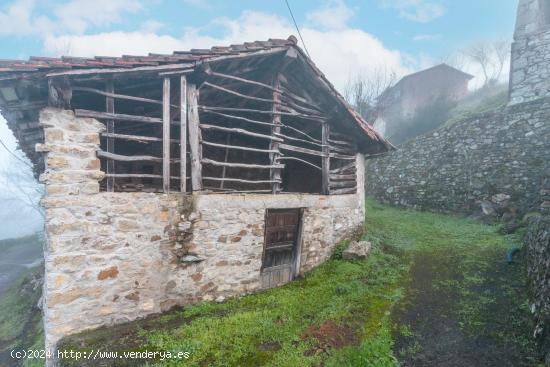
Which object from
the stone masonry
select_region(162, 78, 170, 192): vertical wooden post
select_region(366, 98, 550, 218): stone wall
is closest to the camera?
select_region(162, 78, 170, 192): vertical wooden post

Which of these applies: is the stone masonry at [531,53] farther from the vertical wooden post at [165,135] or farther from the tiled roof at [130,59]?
the vertical wooden post at [165,135]

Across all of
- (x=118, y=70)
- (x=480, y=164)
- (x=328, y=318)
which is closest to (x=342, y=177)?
(x=328, y=318)

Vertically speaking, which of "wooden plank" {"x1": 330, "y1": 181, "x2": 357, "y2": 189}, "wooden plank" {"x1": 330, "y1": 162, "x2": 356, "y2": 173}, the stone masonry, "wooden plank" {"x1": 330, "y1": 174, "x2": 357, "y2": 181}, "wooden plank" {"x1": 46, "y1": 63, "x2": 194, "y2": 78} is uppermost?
the stone masonry

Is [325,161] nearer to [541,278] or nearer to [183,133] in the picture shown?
[183,133]

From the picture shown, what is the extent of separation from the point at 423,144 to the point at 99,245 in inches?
523

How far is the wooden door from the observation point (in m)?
6.26

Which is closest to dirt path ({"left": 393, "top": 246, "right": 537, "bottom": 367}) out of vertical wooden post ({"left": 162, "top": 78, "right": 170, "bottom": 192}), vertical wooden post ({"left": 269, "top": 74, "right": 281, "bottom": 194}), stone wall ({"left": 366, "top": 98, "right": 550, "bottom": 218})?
vertical wooden post ({"left": 269, "top": 74, "right": 281, "bottom": 194})

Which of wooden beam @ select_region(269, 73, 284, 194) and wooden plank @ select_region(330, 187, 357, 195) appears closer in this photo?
wooden beam @ select_region(269, 73, 284, 194)

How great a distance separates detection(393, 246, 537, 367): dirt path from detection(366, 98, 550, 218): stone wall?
415 centimetres

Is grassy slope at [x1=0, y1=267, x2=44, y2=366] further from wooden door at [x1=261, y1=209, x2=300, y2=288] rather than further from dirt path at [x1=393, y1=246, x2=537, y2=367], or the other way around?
dirt path at [x1=393, y1=246, x2=537, y2=367]

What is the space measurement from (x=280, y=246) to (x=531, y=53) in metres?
11.9

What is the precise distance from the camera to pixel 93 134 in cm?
435

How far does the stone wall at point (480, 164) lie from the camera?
9.15 meters

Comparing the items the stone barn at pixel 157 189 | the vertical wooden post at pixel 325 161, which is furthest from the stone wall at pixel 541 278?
the vertical wooden post at pixel 325 161
